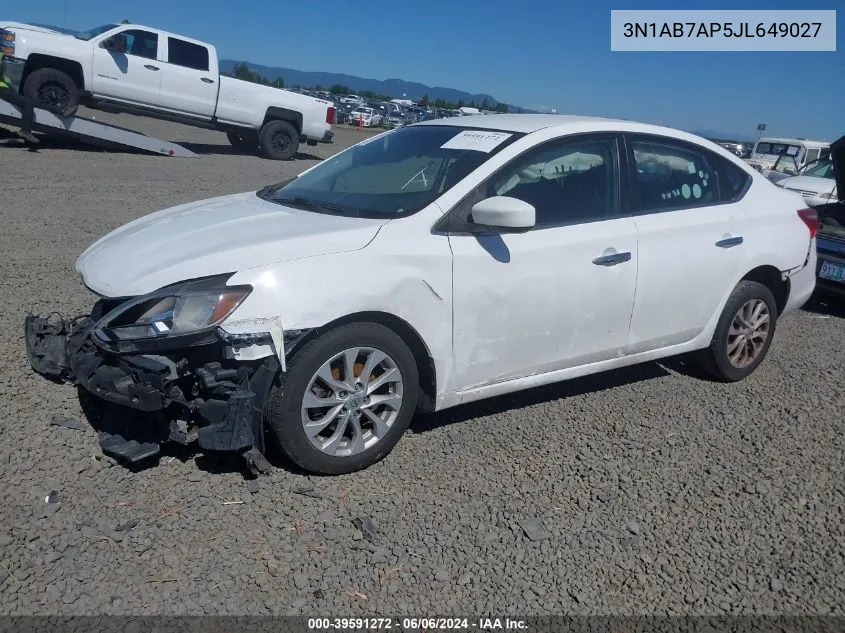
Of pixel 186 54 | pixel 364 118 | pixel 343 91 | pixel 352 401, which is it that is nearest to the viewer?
pixel 352 401

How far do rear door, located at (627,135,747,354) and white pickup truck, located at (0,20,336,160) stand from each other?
12566 mm

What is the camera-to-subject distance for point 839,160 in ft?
24.9

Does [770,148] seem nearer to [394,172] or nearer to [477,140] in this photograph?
[477,140]

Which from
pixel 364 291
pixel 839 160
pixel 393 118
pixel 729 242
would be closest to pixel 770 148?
pixel 839 160

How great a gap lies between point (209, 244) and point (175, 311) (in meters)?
0.42

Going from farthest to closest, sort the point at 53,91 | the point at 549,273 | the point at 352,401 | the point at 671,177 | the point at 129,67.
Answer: the point at 129,67 < the point at 53,91 < the point at 671,177 < the point at 549,273 < the point at 352,401

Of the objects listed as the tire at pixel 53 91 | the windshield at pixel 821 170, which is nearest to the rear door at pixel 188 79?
the tire at pixel 53 91

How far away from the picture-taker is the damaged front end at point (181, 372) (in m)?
3.19

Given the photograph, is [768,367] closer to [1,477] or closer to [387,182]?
[387,182]

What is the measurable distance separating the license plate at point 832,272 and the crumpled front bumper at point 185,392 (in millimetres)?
6239

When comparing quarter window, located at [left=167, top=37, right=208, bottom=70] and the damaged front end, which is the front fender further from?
quarter window, located at [left=167, top=37, right=208, bottom=70]

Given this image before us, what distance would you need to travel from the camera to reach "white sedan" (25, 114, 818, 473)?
327 centimetres

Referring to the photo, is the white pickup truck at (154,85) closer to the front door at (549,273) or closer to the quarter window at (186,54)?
the quarter window at (186,54)

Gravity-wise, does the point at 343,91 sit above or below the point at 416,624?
above
